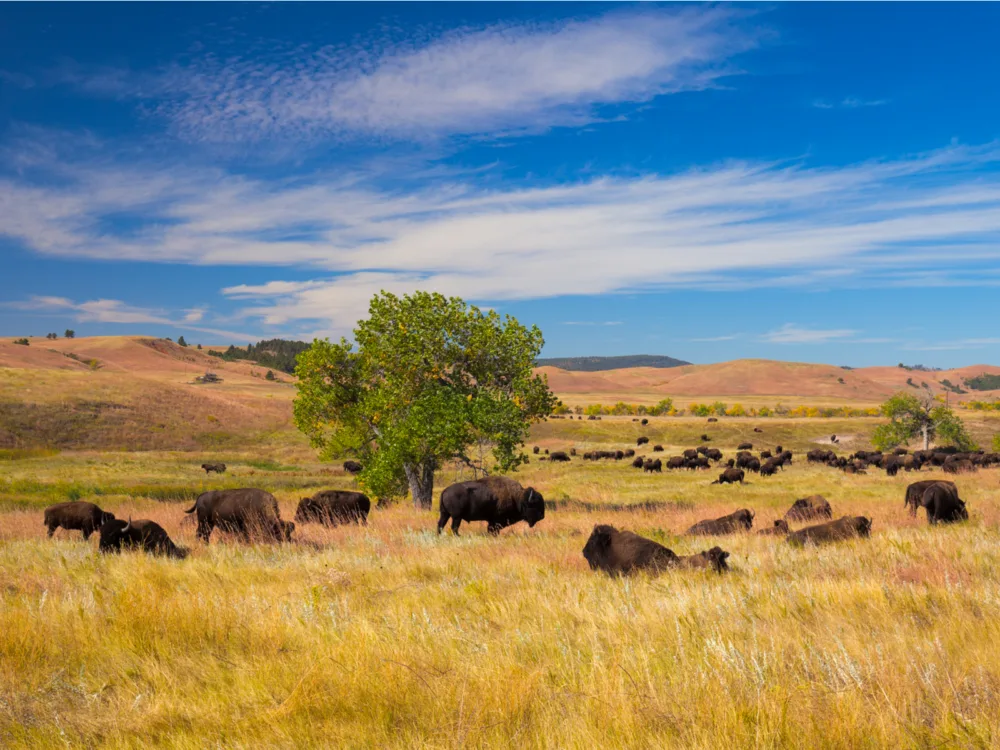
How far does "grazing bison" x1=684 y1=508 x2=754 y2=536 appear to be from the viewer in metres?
15.9

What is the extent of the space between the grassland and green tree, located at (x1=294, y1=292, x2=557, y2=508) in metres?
11.3

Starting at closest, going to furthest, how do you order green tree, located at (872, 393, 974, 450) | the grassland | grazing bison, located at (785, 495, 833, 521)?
the grassland
grazing bison, located at (785, 495, 833, 521)
green tree, located at (872, 393, 974, 450)

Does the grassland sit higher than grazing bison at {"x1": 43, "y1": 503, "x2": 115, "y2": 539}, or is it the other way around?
the grassland

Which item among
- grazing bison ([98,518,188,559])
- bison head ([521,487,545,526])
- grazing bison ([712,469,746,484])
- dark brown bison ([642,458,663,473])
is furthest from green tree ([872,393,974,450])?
grazing bison ([98,518,188,559])

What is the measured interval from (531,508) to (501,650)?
1089 centimetres

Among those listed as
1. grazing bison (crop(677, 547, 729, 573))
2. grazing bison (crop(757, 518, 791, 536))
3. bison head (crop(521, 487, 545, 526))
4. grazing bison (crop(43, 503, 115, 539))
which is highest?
A: grazing bison (crop(677, 547, 729, 573))

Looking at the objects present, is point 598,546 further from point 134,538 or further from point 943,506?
point 943,506

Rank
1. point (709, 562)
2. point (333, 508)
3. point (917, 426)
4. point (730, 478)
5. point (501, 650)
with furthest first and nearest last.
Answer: point (917, 426)
point (730, 478)
point (333, 508)
point (709, 562)
point (501, 650)

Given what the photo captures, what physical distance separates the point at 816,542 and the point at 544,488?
2322cm

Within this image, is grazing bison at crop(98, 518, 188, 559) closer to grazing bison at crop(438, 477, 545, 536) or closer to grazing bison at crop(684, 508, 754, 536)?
grazing bison at crop(438, 477, 545, 536)

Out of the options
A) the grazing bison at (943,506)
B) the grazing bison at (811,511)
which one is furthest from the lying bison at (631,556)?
the grazing bison at (811,511)

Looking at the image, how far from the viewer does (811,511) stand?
60.3 feet

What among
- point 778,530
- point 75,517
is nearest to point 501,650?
point 778,530

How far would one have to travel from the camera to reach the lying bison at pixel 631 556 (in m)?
9.44
